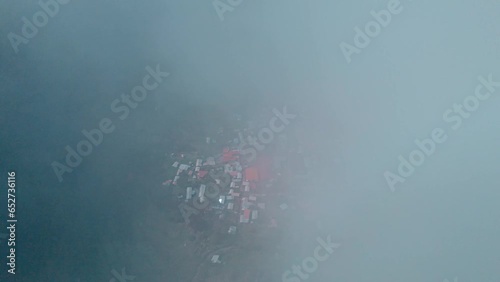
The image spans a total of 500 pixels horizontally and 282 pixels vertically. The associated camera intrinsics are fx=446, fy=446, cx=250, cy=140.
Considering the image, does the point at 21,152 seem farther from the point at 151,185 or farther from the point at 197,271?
the point at 197,271

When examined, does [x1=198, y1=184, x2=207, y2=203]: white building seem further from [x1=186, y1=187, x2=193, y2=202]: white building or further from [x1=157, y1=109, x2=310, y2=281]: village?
Result: [x1=186, y1=187, x2=193, y2=202]: white building

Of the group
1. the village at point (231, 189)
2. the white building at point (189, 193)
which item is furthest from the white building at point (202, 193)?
the white building at point (189, 193)

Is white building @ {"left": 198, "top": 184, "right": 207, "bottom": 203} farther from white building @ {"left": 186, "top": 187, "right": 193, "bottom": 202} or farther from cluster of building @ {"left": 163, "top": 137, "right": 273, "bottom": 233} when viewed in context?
white building @ {"left": 186, "top": 187, "right": 193, "bottom": 202}

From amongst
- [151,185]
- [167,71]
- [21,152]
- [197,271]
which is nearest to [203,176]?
[151,185]

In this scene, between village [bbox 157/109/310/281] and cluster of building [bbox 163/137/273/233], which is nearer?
village [bbox 157/109/310/281]

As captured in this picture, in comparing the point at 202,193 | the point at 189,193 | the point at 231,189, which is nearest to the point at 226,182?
the point at 231,189

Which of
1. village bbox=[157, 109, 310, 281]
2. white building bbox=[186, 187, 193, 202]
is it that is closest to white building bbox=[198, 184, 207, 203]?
village bbox=[157, 109, 310, 281]

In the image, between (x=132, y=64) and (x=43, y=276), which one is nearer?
(x=43, y=276)

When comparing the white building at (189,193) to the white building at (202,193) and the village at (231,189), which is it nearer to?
the village at (231,189)

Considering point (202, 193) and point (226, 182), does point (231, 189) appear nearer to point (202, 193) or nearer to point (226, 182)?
point (226, 182)

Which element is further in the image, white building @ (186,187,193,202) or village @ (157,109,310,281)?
white building @ (186,187,193,202)

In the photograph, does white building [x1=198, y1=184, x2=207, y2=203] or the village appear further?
white building [x1=198, y1=184, x2=207, y2=203]
